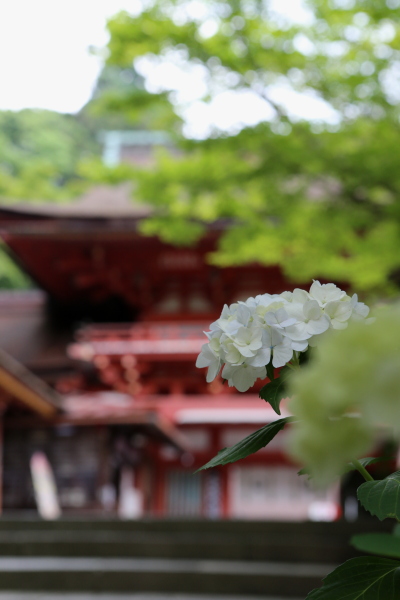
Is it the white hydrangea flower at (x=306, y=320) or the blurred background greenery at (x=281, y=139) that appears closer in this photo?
the white hydrangea flower at (x=306, y=320)

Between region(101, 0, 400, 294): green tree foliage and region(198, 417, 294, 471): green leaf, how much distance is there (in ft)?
14.3

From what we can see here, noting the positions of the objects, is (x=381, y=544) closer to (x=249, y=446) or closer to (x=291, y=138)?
(x=249, y=446)

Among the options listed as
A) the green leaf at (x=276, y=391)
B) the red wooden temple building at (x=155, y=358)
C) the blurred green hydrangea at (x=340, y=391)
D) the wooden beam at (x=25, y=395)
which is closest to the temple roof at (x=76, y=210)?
the red wooden temple building at (x=155, y=358)

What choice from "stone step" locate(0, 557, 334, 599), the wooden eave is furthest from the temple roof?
"stone step" locate(0, 557, 334, 599)

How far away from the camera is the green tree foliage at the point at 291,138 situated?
5.18 m

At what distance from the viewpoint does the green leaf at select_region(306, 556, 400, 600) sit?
30.0 inches

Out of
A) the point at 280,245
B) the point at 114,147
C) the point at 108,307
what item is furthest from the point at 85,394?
the point at 114,147

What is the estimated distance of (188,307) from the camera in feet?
32.5

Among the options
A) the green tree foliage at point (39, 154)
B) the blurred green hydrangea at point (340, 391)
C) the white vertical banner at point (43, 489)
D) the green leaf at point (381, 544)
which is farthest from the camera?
the green tree foliage at point (39, 154)

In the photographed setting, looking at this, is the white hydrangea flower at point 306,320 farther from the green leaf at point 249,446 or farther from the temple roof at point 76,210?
the temple roof at point 76,210

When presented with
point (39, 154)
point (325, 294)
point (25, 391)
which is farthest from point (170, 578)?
point (39, 154)

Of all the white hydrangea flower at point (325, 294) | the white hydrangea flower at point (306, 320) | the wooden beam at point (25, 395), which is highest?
the wooden beam at point (25, 395)

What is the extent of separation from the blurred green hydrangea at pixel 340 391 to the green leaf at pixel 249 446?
0.39m

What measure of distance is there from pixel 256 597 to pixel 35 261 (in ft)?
25.3
